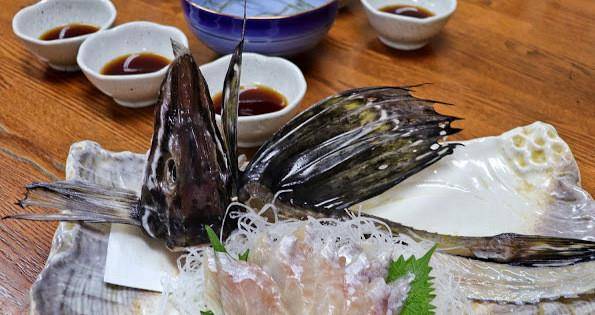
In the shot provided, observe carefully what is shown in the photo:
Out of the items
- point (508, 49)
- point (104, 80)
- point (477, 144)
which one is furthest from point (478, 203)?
point (104, 80)

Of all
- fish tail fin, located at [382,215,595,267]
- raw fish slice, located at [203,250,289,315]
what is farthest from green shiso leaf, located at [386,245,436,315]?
raw fish slice, located at [203,250,289,315]

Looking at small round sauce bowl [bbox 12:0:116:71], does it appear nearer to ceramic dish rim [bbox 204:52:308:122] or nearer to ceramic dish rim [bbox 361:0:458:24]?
ceramic dish rim [bbox 204:52:308:122]

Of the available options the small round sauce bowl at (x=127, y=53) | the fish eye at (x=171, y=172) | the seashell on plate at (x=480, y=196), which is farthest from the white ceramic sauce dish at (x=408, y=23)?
the fish eye at (x=171, y=172)

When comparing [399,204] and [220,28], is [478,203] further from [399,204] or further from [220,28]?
[220,28]

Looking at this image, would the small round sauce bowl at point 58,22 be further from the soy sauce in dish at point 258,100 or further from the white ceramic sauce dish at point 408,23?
the white ceramic sauce dish at point 408,23

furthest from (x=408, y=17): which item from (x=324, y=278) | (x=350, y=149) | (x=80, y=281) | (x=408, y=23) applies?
(x=80, y=281)

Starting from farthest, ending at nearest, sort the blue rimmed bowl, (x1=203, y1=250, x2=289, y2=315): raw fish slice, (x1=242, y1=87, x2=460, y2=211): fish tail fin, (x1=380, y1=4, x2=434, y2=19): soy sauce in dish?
1. (x1=380, y1=4, x2=434, y2=19): soy sauce in dish
2. the blue rimmed bowl
3. (x1=242, y1=87, x2=460, y2=211): fish tail fin
4. (x1=203, y1=250, x2=289, y2=315): raw fish slice
